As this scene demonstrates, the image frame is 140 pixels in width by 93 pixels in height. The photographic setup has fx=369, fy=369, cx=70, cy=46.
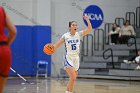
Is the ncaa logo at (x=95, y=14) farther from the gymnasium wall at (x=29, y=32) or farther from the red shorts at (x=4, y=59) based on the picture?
the red shorts at (x=4, y=59)

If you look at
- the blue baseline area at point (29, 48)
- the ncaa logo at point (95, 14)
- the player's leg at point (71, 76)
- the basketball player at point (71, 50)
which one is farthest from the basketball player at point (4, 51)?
the ncaa logo at point (95, 14)

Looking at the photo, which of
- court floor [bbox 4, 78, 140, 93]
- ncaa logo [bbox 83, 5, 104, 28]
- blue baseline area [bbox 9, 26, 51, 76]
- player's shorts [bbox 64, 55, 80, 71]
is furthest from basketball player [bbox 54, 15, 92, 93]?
ncaa logo [bbox 83, 5, 104, 28]

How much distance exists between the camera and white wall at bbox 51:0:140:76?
2231 centimetres

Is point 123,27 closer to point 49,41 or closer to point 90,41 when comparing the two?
point 90,41

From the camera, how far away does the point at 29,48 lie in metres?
21.7

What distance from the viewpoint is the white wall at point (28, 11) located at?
21.6m

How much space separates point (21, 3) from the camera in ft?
71.8

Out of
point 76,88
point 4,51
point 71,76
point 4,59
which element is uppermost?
point 4,51

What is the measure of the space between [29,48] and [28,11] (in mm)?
2205

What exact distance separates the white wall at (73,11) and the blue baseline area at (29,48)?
841 millimetres

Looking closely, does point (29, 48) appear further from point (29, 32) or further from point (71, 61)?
point (71, 61)

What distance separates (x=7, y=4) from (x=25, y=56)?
3249mm

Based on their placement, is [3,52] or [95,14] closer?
[3,52]

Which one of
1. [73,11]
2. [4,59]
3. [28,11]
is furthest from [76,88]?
[4,59]
